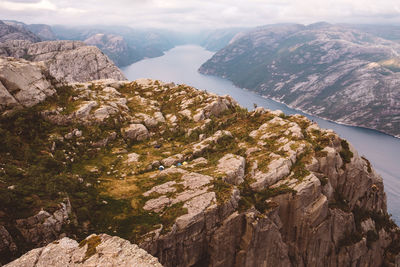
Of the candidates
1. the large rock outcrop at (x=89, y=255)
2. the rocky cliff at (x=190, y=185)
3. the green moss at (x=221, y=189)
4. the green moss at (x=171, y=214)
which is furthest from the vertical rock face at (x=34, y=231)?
the green moss at (x=221, y=189)

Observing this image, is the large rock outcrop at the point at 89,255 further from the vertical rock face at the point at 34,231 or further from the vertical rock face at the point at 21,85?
the vertical rock face at the point at 21,85

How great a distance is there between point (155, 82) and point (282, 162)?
60998 mm

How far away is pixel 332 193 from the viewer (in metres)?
51.9

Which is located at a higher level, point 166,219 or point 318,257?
point 166,219

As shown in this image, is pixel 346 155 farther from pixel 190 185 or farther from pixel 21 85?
pixel 21 85

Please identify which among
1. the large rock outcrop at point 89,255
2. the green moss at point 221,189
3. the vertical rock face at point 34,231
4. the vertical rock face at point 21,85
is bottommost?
the green moss at point 221,189

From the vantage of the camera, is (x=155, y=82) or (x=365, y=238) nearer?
(x=365, y=238)

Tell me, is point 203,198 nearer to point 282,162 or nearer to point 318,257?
point 282,162

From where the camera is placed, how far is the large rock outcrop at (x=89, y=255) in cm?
1953

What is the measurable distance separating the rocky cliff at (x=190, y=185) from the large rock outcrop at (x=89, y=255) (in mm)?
450

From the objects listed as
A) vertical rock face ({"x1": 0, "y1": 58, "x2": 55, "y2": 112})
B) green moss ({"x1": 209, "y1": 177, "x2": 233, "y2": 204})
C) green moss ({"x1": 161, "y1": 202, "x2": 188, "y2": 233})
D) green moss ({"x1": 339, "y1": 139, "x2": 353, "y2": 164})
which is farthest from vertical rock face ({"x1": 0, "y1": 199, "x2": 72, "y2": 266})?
green moss ({"x1": 339, "y1": 139, "x2": 353, "y2": 164})

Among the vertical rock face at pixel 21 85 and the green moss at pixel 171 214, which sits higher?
the vertical rock face at pixel 21 85

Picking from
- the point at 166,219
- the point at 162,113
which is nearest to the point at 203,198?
the point at 166,219

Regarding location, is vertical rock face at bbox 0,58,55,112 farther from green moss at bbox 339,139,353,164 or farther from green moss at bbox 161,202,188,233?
green moss at bbox 339,139,353,164
